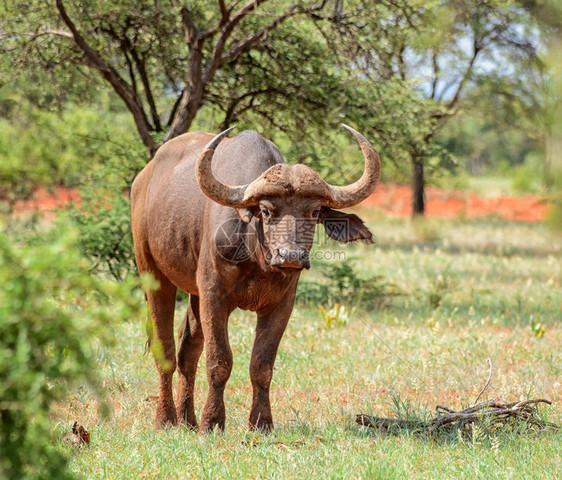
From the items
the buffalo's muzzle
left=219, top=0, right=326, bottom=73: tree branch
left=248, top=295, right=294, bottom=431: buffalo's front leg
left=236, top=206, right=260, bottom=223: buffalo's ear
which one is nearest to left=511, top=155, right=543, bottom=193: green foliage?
left=219, top=0, right=326, bottom=73: tree branch

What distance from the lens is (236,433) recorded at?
16.9 feet

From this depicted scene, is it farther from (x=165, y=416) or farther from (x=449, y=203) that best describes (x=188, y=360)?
(x=449, y=203)

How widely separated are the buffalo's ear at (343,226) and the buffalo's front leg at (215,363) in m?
0.95

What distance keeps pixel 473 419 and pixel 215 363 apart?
1877 mm

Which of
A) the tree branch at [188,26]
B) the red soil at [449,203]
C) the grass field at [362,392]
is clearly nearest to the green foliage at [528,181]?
the red soil at [449,203]

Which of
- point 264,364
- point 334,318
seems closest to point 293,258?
point 264,364

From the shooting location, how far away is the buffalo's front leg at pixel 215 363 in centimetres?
516

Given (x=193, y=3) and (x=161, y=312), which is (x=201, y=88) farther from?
(x=161, y=312)

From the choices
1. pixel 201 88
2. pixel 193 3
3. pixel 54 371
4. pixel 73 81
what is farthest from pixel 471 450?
pixel 73 81

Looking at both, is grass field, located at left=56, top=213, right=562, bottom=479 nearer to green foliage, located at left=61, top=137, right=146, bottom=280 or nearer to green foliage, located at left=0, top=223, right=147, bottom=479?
green foliage, located at left=0, top=223, right=147, bottom=479

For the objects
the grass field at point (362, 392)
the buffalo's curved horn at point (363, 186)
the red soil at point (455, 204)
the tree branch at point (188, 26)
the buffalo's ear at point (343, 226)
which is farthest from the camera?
the red soil at point (455, 204)

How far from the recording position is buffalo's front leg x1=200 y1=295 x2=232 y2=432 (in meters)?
5.16

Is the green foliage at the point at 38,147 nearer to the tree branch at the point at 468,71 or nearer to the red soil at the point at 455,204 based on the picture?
the tree branch at the point at 468,71

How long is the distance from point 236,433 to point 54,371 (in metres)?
2.67
